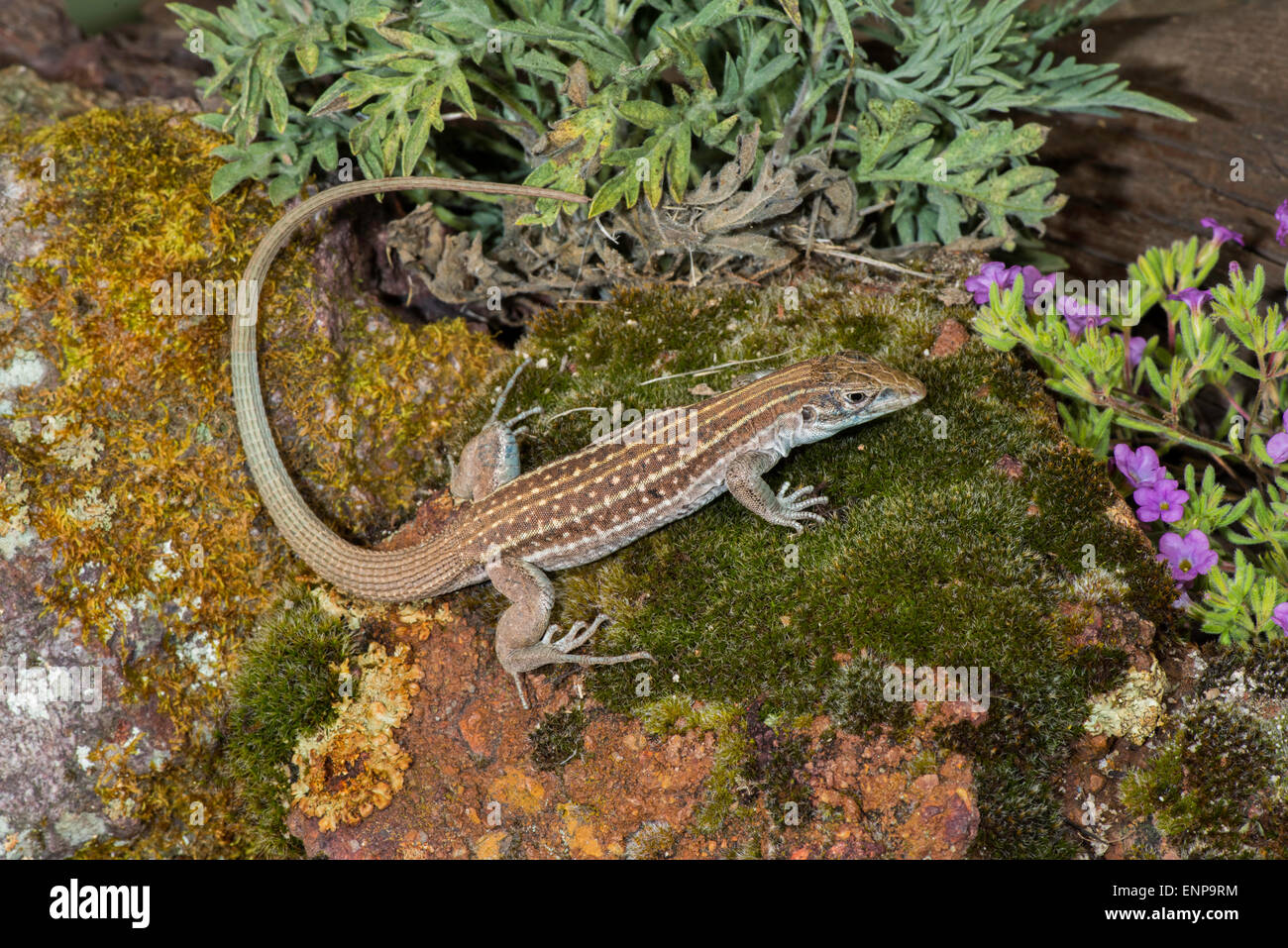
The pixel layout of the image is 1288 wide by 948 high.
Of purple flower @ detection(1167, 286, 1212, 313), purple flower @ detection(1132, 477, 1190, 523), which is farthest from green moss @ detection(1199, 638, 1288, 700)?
purple flower @ detection(1167, 286, 1212, 313)

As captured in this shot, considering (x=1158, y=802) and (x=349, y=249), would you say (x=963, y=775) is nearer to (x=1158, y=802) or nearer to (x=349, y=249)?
(x=1158, y=802)

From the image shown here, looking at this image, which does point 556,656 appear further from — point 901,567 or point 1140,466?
point 1140,466

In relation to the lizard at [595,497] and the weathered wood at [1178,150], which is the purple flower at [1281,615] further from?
the weathered wood at [1178,150]

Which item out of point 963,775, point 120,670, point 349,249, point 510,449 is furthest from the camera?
point 349,249

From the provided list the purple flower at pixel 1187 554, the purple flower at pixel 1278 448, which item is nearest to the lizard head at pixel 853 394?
the purple flower at pixel 1187 554

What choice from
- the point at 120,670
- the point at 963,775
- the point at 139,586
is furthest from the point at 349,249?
the point at 963,775
